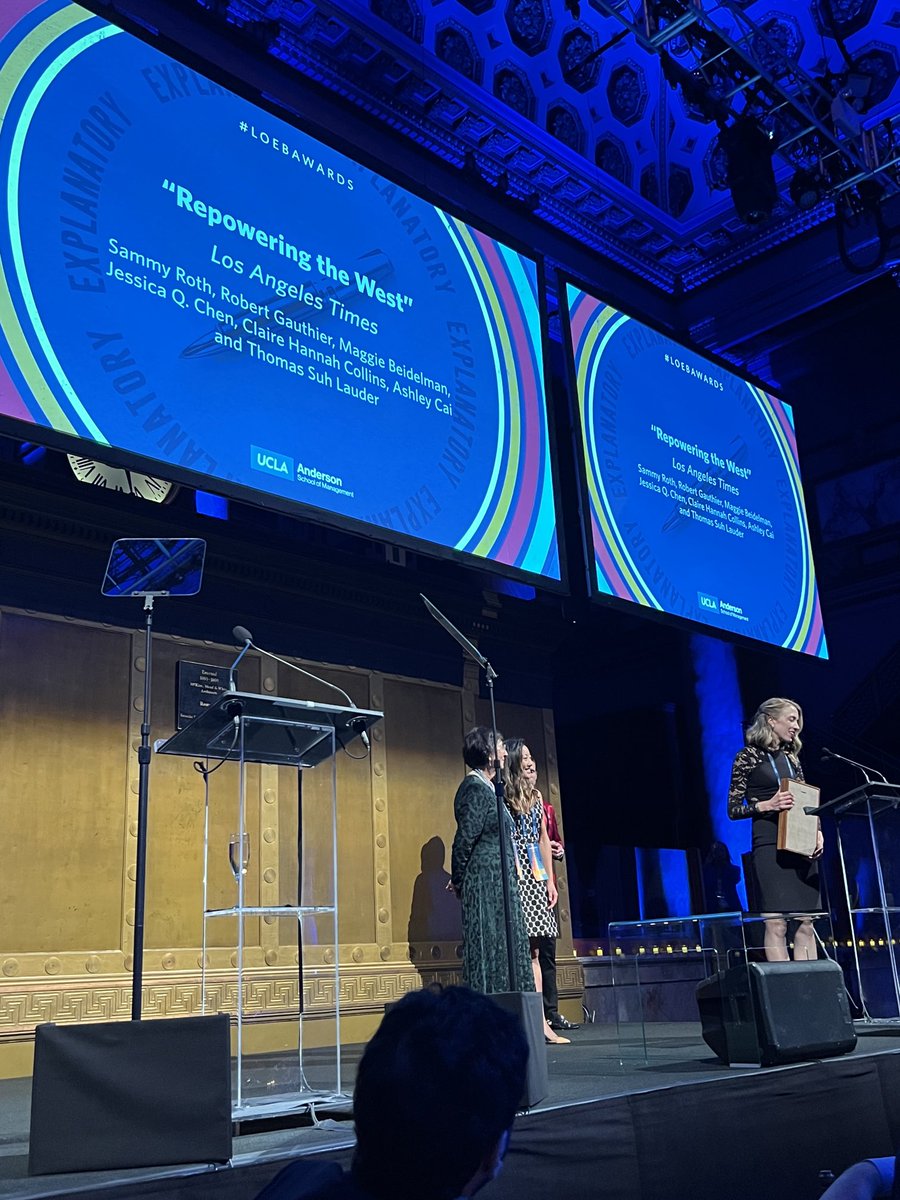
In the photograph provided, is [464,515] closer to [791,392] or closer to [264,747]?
[264,747]

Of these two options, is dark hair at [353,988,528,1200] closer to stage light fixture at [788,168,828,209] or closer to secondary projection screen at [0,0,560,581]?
secondary projection screen at [0,0,560,581]

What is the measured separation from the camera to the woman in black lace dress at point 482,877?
4242 mm

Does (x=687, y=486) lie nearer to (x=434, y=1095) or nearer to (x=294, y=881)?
(x=294, y=881)

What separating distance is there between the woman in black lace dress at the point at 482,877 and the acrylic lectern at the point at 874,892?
127cm

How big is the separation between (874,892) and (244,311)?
3516mm

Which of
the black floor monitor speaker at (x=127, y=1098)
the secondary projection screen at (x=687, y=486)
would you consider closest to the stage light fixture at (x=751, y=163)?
the secondary projection screen at (x=687, y=486)

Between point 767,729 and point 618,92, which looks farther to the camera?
point 618,92

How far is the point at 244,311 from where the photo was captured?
4234 millimetres

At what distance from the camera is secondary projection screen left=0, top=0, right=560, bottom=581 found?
370 cm

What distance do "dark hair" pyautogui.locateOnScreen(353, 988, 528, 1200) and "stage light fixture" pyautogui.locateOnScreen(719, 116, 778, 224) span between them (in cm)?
558

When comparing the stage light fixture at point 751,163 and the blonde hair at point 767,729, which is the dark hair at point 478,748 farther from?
the stage light fixture at point 751,163

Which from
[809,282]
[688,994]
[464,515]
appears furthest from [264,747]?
[809,282]

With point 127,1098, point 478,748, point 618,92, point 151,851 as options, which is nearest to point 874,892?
point 478,748

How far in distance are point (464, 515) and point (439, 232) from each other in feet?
4.49
